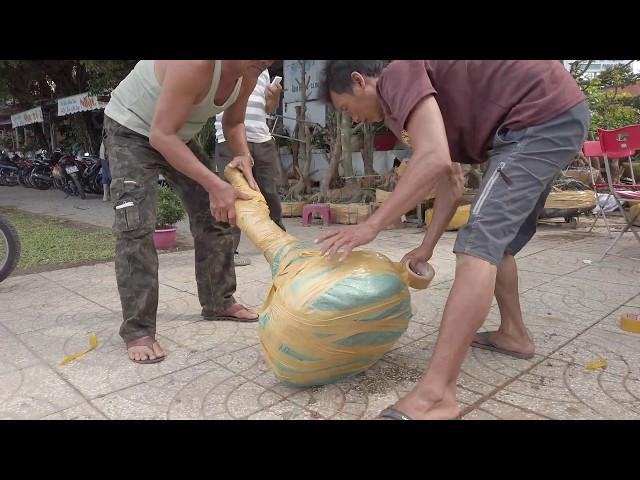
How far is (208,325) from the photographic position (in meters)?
2.63

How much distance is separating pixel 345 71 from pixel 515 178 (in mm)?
704

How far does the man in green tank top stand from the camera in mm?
2023

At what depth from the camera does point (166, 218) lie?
4.87m

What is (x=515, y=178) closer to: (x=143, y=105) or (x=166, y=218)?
(x=143, y=105)

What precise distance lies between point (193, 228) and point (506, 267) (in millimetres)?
1575

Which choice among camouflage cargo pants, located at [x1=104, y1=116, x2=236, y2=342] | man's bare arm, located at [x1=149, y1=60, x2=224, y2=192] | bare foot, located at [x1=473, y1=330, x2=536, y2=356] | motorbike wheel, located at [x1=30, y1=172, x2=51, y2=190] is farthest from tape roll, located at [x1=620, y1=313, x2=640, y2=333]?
motorbike wheel, located at [x1=30, y1=172, x2=51, y2=190]

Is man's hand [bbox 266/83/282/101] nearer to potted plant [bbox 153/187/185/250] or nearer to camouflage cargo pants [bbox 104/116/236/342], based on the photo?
potted plant [bbox 153/187/185/250]

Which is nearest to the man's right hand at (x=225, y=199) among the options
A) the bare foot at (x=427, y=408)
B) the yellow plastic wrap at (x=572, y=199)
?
the bare foot at (x=427, y=408)

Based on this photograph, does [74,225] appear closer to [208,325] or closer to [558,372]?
[208,325]

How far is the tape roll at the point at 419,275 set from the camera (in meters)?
1.84

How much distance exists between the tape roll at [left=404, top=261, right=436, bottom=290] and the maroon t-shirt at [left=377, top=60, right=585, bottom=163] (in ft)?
1.74

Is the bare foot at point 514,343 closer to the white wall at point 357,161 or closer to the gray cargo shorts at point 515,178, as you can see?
the gray cargo shorts at point 515,178

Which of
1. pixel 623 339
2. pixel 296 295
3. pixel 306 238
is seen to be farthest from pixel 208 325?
pixel 306 238

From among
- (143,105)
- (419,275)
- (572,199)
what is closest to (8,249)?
(143,105)
